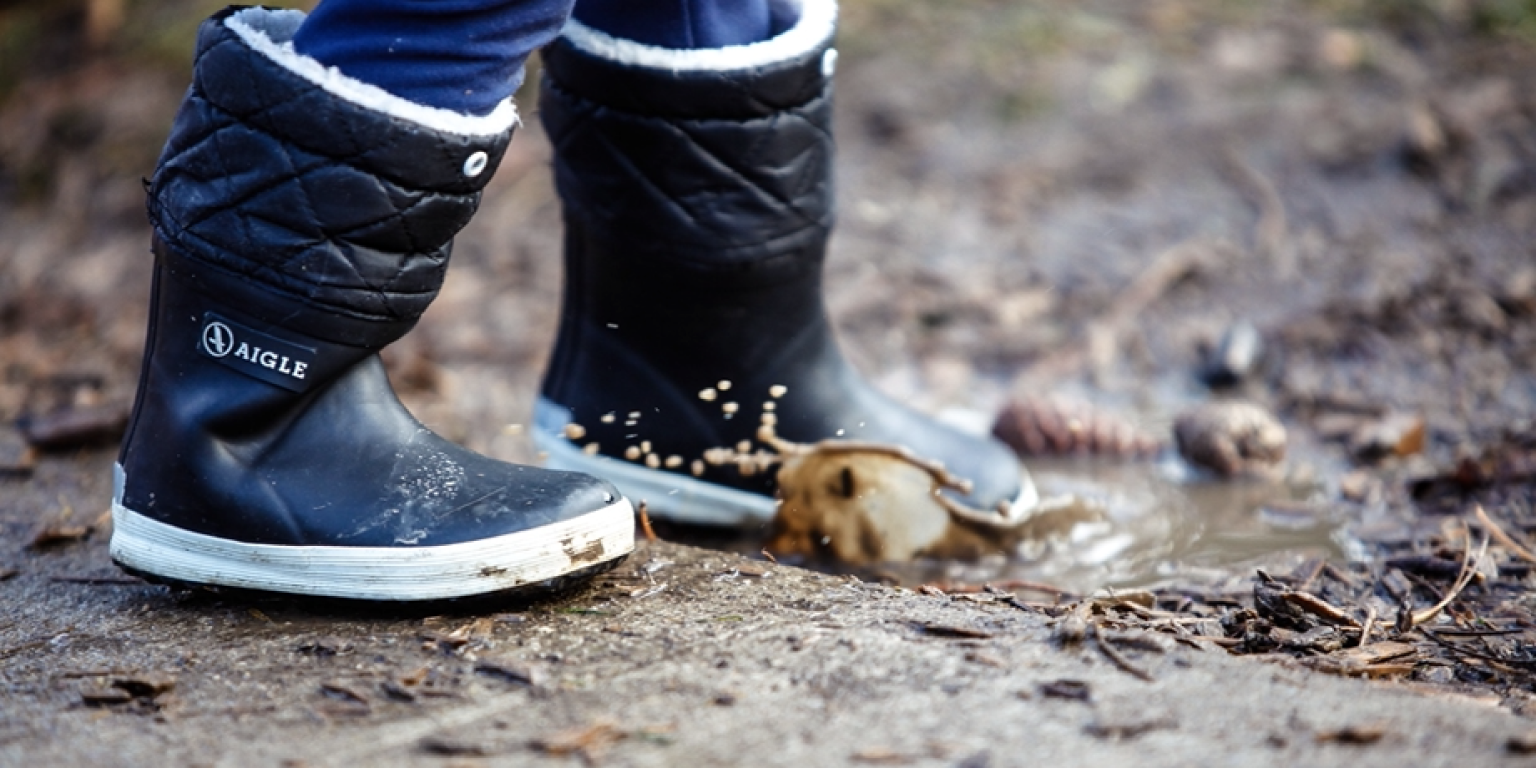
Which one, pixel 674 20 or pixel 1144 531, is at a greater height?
pixel 674 20

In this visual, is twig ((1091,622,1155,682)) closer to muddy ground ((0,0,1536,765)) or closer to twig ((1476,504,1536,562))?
muddy ground ((0,0,1536,765))

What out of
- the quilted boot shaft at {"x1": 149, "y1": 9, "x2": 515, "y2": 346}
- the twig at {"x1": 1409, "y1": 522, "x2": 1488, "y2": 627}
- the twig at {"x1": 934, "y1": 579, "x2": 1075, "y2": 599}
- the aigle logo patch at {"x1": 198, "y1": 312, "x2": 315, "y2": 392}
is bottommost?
the twig at {"x1": 934, "y1": 579, "x2": 1075, "y2": 599}

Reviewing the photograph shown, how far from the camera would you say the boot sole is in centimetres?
130

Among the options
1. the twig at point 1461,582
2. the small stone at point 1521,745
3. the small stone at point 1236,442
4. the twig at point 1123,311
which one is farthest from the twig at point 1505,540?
the twig at point 1123,311

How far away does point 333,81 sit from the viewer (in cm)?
121

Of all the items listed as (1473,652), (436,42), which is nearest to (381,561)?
(436,42)

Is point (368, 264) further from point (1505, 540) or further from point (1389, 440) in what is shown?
point (1389, 440)

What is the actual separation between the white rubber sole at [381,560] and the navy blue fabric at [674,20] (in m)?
0.60

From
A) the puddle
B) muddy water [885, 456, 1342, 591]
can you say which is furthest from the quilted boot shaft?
muddy water [885, 456, 1342, 591]

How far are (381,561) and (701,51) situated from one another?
0.72 meters

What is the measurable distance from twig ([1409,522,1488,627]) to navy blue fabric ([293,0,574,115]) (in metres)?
1.15

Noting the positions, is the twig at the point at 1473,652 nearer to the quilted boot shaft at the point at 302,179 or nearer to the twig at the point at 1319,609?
the twig at the point at 1319,609

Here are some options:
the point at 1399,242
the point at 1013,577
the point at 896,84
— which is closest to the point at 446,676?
the point at 1013,577

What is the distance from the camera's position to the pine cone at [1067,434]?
226 cm
